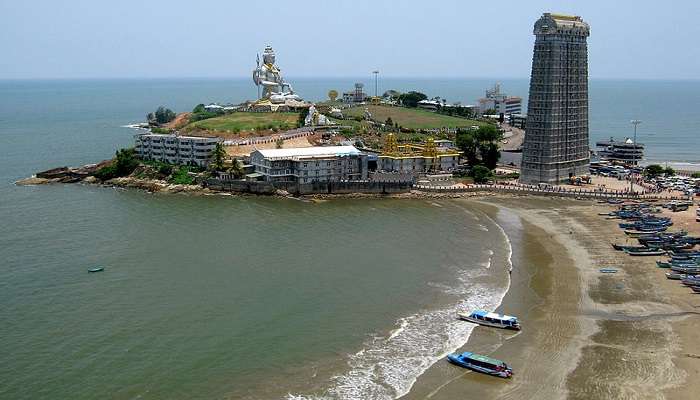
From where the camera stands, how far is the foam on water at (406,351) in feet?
108

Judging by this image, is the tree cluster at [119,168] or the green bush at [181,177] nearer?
the green bush at [181,177]

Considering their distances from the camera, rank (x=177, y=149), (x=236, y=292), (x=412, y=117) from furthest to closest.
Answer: (x=412, y=117) → (x=177, y=149) → (x=236, y=292)

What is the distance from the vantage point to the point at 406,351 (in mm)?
36906

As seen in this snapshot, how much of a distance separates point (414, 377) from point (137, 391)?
13.8 m

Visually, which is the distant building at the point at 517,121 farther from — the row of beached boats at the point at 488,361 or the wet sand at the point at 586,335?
the row of beached boats at the point at 488,361

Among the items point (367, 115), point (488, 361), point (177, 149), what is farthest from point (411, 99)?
point (488, 361)

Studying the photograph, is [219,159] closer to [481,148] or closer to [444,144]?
[444,144]

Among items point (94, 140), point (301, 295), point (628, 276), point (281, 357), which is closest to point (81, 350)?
point (281, 357)

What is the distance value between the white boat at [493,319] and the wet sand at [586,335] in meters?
0.52

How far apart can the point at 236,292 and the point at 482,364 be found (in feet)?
60.7

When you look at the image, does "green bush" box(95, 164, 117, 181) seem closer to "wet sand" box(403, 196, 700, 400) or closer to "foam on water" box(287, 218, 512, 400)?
"wet sand" box(403, 196, 700, 400)

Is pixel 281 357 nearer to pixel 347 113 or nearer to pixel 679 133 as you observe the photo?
pixel 347 113

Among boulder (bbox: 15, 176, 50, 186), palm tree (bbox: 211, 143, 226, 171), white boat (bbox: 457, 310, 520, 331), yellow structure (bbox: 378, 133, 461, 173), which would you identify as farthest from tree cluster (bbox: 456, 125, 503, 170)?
boulder (bbox: 15, 176, 50, 186)

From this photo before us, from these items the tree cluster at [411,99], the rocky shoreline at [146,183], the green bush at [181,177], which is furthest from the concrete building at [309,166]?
the tree cluster at [411,99]
